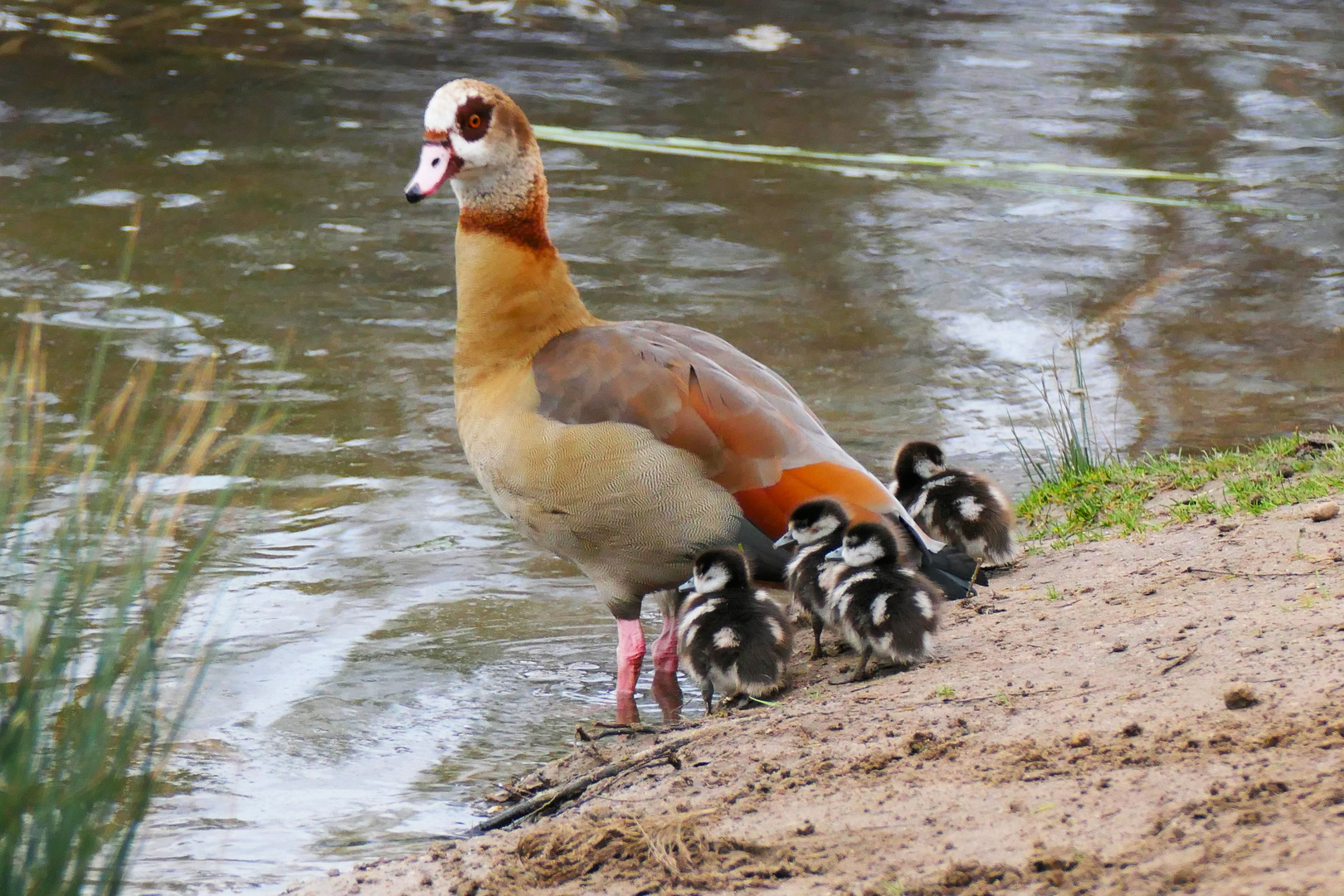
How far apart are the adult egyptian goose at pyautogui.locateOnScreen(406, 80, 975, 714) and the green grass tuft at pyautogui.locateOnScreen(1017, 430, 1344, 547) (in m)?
0.95

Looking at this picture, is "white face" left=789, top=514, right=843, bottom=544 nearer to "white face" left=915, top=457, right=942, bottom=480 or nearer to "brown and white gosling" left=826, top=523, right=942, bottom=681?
"brown and white gosling" left=826, top=523, right=942, bottom=681

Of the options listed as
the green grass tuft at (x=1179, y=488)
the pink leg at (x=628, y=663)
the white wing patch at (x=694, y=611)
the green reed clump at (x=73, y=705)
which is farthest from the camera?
the green grass tuft at (x=1179, y=488)

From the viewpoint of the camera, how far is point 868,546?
467 centimetres

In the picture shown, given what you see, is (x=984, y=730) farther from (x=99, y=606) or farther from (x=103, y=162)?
(x=103, y=162)

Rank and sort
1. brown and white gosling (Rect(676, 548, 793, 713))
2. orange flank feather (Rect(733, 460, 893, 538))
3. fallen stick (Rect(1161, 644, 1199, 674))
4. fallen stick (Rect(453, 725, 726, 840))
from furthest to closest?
1. orange flank feather (Rect(733, 460, 893, 538))
2. brown and white gosling (Rect(676, 548, 793, 713))
3. fallen stick (Rect(453, 725, 726, 840))
4. fallen stick (Rect(1161, 644, 1199, 674))

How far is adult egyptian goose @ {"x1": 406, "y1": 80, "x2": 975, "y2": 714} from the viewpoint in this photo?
4820 mm

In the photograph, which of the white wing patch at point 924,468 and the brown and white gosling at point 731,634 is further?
the white wing patch at point 924,468

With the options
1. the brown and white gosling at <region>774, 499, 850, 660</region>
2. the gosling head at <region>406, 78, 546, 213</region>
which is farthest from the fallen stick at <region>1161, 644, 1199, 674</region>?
the gosling head at <region>406, 78, 546, 213</region>

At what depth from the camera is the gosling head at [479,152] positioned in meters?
5.18

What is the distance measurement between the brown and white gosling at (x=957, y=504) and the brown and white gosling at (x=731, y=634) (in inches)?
39.3

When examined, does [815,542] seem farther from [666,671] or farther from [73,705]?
[73,705]

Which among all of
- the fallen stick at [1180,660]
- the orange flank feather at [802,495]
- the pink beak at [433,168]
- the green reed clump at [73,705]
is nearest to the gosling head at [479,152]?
the pink beak at [433,168]

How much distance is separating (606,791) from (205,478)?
3.63 m

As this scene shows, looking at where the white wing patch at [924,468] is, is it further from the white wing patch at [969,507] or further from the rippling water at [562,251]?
the rippling water at [562,251]
